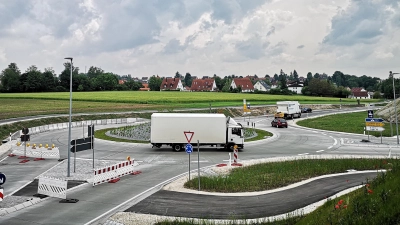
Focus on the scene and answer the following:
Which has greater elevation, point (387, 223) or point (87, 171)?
point (387, 223)

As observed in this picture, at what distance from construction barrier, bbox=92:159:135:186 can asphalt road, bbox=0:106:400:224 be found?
1.45 feet

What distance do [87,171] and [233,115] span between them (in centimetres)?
5626

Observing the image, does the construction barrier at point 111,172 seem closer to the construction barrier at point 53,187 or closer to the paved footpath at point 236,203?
the construction barrier at point 53,187

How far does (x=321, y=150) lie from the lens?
105 ft

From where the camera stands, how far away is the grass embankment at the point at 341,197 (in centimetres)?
912

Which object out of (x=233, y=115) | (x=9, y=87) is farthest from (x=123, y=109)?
(x=9, y=87)

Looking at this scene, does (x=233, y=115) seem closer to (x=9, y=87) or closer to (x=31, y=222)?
(x=31, y=222)

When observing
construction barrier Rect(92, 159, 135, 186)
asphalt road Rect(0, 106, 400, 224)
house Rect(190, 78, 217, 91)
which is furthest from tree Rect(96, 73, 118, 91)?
construction barrier Rect(92, 159, 135, 186)

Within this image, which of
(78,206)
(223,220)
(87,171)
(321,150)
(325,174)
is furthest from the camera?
(321,150)

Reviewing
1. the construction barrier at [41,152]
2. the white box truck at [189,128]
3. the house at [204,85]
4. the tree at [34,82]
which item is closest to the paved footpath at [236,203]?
the white box truck at [189,128]

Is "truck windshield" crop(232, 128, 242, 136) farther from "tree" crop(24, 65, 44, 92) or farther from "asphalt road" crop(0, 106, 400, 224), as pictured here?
"tree" crop(24, 65, 44, 92)

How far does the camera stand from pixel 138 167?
989 inches

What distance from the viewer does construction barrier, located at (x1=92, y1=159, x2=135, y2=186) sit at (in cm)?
1978

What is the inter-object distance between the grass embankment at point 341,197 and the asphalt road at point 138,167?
328 centimetres
